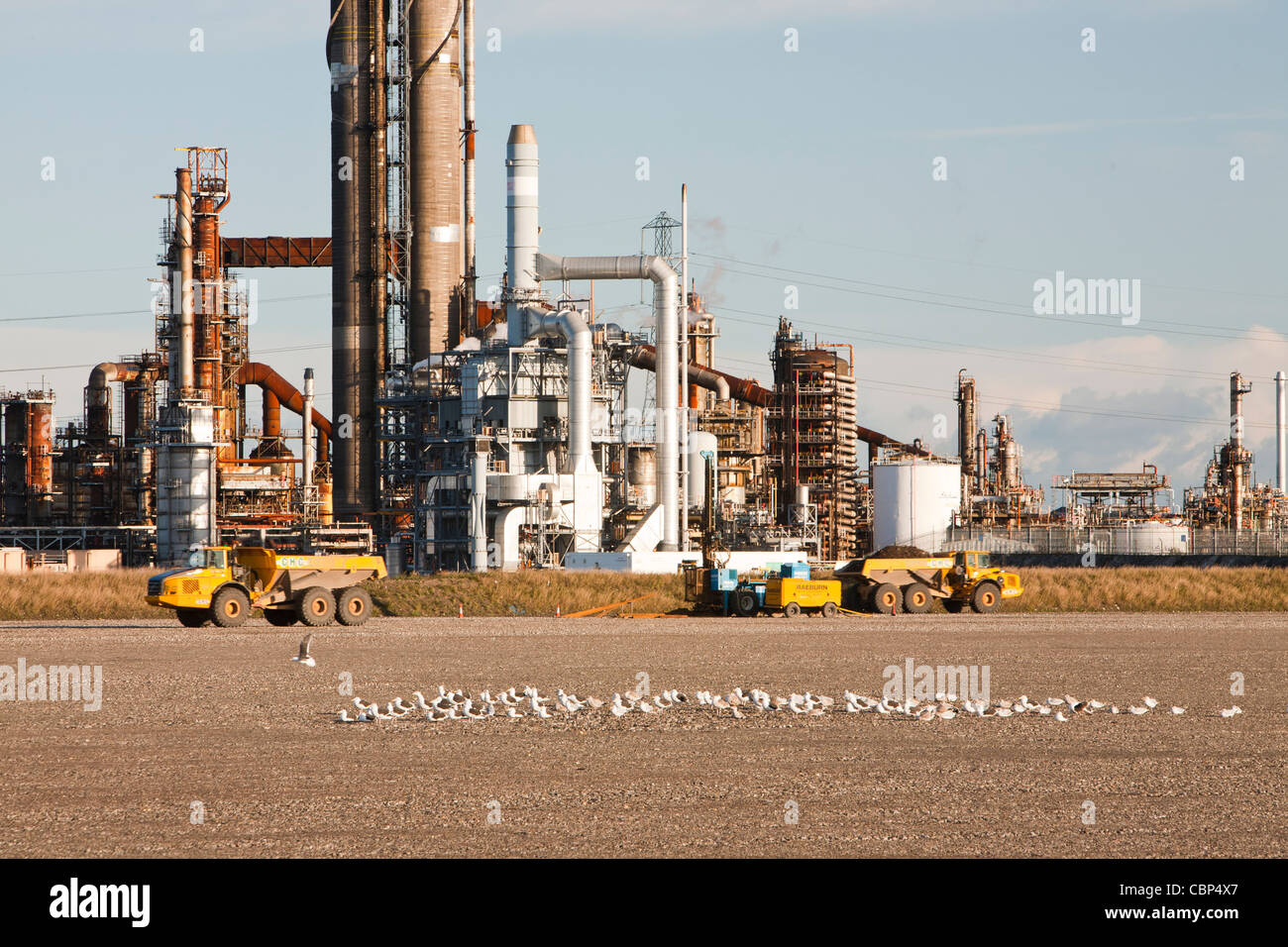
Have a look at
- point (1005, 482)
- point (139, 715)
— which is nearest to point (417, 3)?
point (1005, 482)

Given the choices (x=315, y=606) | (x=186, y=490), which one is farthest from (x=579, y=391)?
(x=315, y=606)

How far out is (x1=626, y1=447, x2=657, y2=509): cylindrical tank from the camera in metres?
78.3

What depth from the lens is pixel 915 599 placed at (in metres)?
47.0

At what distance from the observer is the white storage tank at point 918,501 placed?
86.6 meters

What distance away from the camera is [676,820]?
12406 mm

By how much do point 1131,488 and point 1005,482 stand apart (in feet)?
26.3

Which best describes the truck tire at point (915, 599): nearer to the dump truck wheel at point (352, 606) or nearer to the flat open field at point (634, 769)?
the dump truck wheel at point (352, 606)

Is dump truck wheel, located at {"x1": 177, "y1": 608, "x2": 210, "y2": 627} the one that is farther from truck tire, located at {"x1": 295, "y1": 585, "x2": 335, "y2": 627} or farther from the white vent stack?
the white vent stack

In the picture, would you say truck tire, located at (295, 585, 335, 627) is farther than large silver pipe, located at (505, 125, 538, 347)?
No

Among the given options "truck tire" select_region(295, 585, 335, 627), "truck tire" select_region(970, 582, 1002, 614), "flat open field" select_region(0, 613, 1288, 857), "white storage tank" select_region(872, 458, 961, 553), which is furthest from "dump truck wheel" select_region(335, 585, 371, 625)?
"white storage tank" select_region(872, 458, 961, 553)

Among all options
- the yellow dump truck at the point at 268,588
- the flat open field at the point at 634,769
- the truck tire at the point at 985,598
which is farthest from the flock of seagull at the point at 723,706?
the truck tire at the point at 985,598

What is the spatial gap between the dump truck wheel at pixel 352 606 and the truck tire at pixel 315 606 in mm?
265

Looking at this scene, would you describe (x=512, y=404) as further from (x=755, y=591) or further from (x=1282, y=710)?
(x=1282, y=710)

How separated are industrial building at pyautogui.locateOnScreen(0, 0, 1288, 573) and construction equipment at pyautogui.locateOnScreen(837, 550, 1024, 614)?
20.7 m
